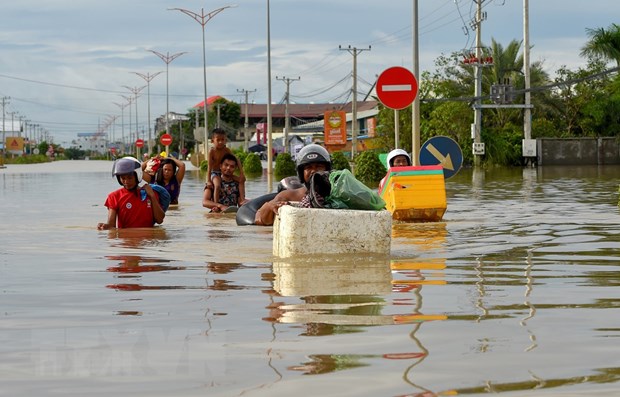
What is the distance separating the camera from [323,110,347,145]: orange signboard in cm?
7075

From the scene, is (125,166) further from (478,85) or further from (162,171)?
(478,85)

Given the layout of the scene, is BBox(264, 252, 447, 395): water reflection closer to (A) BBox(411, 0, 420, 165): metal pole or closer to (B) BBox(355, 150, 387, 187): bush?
(A) BBox(411, 0, 420, 165): metal pole

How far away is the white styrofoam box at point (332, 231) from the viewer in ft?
35.0

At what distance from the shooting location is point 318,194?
1120 cm

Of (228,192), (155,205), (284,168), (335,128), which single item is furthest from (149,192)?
(335,128)

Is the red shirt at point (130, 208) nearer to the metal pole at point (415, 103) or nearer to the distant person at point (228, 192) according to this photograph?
the distant person at point (228, 192)

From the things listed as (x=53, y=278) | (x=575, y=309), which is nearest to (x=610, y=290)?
(x=575, y=309)

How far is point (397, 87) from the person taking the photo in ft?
57.2

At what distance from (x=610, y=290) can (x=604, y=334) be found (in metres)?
2.13

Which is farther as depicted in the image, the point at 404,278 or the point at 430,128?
the point at 430,128

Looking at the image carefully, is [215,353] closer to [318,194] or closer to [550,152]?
[318,194]

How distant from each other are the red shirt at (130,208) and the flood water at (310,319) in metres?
0.92

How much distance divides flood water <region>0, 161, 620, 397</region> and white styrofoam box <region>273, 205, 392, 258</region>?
0.46ft

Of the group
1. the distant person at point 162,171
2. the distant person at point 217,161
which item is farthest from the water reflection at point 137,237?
the distant person at point 162,171
